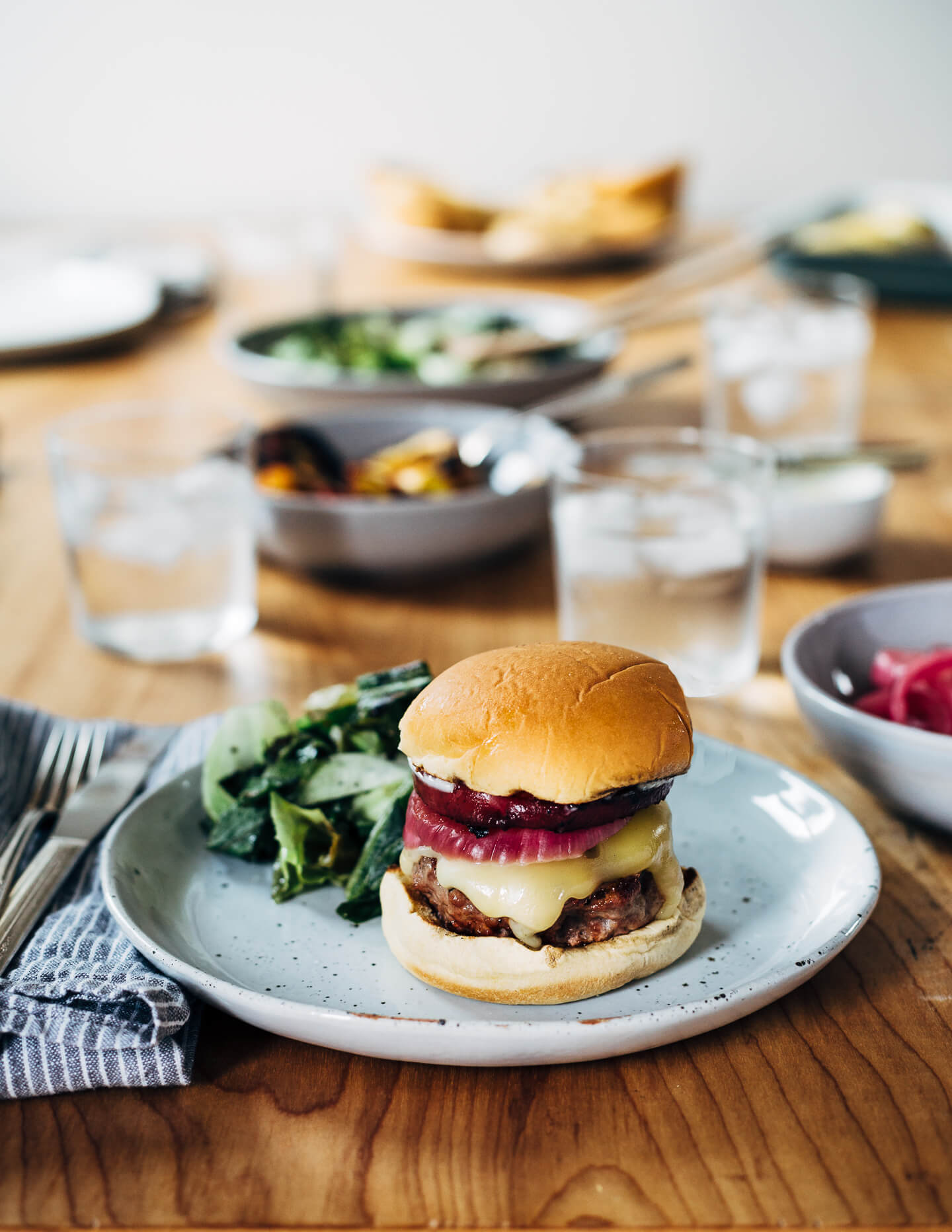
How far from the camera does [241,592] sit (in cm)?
161

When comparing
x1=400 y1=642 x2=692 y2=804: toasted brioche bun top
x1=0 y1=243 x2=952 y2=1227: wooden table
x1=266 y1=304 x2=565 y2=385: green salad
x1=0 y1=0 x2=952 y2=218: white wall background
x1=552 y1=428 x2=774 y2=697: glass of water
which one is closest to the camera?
x1=0 y1=243 x2=952 y2=1227: wooden table

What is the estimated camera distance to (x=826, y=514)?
1.70 m

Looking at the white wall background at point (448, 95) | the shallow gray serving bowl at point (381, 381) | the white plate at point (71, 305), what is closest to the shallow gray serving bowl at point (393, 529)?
the shallow gray serving bowl at point (381, 381)

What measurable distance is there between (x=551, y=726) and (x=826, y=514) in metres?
0.98

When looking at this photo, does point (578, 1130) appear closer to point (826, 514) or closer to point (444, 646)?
point (444, 646)

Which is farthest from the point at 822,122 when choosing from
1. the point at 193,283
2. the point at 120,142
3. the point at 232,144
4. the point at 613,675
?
the point at 613,675

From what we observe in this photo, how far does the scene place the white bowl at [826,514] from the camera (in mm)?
1699

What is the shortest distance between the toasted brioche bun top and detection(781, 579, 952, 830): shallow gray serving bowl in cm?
23

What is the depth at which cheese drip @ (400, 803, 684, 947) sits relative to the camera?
0.85 metres

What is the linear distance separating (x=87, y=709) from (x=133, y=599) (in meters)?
0.20

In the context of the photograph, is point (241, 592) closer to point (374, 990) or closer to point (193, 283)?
point (374, 990)

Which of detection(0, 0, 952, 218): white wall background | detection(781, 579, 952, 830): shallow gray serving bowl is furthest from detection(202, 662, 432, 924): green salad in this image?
detection(0, 0, 952, 218): white wall background

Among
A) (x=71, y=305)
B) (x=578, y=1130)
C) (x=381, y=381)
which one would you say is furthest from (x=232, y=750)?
(x=71, y=305)

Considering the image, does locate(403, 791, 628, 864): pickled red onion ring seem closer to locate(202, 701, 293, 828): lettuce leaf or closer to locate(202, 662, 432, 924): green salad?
locate(202, 662, 432, 924): green salad
